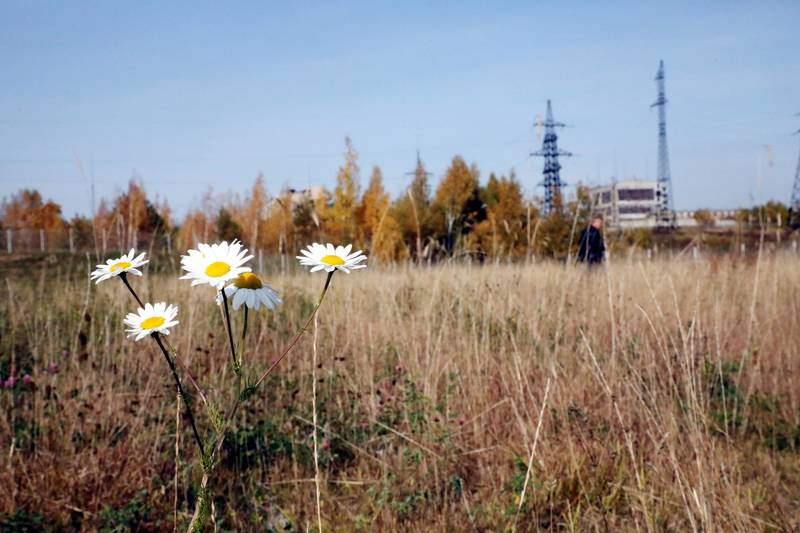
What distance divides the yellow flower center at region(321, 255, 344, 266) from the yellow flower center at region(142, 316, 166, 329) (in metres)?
0.27

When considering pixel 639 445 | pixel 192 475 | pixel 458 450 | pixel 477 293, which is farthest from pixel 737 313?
pixel 192 475

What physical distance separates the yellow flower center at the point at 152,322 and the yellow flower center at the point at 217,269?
134mm

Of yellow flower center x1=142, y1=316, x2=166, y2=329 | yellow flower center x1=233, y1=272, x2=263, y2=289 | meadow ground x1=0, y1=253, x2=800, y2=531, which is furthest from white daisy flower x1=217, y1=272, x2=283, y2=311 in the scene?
meadow ground x1=0, y1=253, x2=800, y2=531

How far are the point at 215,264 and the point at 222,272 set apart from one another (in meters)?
0.03

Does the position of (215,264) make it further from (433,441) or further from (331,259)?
(433,441)

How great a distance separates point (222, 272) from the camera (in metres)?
0.86

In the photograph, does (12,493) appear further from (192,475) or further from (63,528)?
(192,475)

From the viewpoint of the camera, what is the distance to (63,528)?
2.00m

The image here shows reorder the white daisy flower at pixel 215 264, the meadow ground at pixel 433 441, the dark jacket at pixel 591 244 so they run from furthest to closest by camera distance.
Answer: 1. the dark jacket at pixel 591 244
2. the meadow ground at pixel 433 441
3. the white daisy flower at pixel 215 264

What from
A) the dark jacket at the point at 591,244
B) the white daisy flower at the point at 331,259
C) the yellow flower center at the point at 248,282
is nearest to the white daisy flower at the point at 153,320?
the yellow flower center at the point at 248,282

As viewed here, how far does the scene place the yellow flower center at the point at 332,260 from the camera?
3.02ft

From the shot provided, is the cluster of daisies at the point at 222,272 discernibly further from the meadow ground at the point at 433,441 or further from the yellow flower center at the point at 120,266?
the meadow ground at the point at 433,441

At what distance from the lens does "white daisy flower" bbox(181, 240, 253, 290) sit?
0.83 meters

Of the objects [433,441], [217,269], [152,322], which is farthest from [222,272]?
[433,441]
